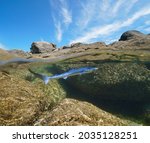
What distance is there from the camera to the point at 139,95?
1283cm

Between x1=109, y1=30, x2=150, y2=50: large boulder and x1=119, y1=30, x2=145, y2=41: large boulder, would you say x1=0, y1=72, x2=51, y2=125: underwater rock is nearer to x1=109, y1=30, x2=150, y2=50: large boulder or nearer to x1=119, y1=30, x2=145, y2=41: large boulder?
x1=109, y1=30, x2=150, y2=50: large boulder

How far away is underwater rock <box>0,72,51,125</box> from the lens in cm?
825

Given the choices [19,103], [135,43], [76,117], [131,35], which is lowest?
[76,117]

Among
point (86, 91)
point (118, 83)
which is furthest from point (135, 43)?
point (86, 91)

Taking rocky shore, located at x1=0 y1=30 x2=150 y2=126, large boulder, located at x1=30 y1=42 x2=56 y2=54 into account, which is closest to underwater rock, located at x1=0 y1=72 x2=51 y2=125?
rocky shore, located at x1=0 y1=30 x2=150 y2=126

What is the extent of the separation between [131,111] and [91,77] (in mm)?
3168

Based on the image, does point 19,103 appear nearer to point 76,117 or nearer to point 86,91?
point 76,117

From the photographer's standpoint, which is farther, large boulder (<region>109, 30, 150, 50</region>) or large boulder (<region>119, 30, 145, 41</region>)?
large boulder (<region>119, 30, 145, 41</region>)

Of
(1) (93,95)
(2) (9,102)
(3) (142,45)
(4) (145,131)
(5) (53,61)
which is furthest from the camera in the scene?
(5) (53,61)

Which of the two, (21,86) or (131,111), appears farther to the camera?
(131,111)

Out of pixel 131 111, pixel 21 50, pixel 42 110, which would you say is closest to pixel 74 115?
pixel 42 110

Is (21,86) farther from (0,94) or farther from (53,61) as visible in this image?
(53,61)

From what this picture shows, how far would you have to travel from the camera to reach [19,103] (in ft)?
28.5

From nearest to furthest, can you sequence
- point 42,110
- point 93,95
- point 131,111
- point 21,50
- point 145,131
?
1. point 145,131
2. point 42,110
3. point 131,111
4. point 93,95
5. point 21,50
